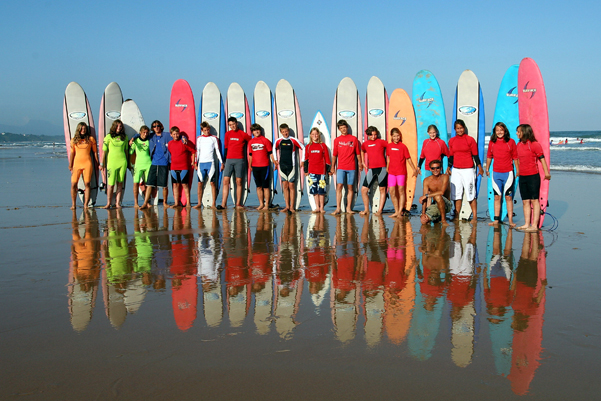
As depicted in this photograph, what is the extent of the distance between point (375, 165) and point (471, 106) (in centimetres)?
181

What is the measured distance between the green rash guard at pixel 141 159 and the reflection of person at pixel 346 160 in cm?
325

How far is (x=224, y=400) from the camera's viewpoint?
2.19 m

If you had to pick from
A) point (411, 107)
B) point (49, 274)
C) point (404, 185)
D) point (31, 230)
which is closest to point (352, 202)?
point (404, 185)

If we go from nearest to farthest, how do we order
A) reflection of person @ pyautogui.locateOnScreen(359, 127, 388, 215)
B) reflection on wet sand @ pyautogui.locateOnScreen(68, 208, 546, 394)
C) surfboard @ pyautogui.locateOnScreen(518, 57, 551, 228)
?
reflection on wet sand @ pyautogui.locateOnScreen(68, 208, 546, 394) → surfboard @ pyautogui.locateOnScreen(518, 57, 551, 228) → reflection of person @ pyautogui.locateOnScreen(359, 127, 388, 215)

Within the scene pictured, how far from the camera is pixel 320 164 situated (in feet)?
27.3

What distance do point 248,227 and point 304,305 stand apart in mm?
3368

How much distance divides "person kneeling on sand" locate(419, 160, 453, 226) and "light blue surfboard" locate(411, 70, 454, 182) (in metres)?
1.08

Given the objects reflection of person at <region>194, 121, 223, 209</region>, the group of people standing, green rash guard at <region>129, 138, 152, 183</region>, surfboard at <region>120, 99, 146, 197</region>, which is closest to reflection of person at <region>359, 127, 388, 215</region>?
the group of people standing

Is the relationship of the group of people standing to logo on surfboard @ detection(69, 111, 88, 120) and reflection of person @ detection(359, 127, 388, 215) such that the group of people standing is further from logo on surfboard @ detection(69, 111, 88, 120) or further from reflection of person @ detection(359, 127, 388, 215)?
logo on surfboard @ detection(69, 111, 88, 120)

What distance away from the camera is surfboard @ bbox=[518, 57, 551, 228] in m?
7.30

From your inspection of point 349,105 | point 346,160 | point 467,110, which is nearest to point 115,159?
point 346,160

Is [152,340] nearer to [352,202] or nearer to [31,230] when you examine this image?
[31,230]

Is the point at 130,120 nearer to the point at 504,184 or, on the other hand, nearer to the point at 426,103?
the point at 426,103

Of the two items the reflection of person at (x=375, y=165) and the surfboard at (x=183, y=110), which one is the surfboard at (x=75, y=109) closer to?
the surfboard at (x=183, y=110)
